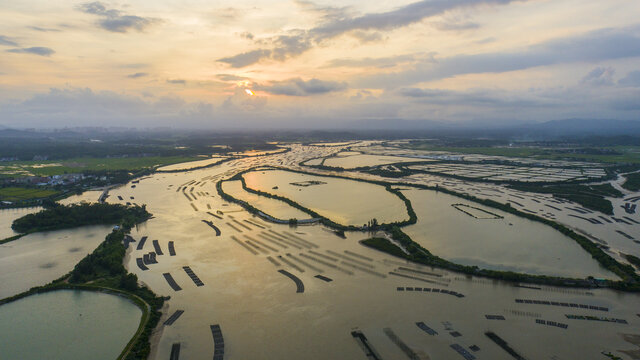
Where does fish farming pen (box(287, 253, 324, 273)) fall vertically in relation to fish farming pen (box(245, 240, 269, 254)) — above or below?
below

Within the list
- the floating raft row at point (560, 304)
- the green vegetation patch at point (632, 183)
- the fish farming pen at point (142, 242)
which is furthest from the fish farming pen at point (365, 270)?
the green vegetation patch at point (632, 183)

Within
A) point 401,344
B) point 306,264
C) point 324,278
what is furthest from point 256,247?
point 401,344

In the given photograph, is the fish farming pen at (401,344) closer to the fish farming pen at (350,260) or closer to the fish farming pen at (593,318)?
the fish farming pen at (350,260)

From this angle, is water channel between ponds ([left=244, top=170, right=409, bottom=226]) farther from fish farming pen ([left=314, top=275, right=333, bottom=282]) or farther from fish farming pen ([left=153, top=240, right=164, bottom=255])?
fish farming pen ([left=153, top=240, right=164, bottom=255])

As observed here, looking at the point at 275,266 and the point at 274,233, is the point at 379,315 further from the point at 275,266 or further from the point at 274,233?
the point at 274,233

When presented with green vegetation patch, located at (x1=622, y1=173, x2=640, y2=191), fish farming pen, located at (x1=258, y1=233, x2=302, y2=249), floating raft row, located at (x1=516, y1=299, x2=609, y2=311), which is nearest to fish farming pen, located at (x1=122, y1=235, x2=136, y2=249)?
fish farming pen, located at (x1=258, y1=233, x2=302, y2=249)

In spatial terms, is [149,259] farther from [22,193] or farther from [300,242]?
[22,193]
